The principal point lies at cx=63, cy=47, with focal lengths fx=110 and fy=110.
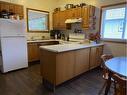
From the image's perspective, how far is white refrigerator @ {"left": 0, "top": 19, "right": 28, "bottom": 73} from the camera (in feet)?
10.3

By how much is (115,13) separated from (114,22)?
287mm

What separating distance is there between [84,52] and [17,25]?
2.18 m

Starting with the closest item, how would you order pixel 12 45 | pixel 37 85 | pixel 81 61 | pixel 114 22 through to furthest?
pixel 37 85 < pixel 81 61 < pixel 12 45 < pixel 114 22

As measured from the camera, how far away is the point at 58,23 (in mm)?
4918

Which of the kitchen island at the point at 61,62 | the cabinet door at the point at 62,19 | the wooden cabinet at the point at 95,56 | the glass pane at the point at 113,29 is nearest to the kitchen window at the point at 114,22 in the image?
the glass pane at the point at 113,29

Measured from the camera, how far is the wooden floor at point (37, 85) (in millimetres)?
2396

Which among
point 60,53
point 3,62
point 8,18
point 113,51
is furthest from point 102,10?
point 3,62

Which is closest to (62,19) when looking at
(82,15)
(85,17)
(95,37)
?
(82,15)

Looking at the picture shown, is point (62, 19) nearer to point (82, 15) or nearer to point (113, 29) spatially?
point (82, 15)

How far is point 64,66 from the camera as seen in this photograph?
2490 mm

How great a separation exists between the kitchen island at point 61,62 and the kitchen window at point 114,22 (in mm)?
1065

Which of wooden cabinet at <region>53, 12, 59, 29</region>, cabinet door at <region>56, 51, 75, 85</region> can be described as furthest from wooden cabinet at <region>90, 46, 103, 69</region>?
wooden cabinet at <region>53, 12, 59, 29</region>

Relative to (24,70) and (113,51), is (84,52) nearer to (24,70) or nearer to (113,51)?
(113,51)

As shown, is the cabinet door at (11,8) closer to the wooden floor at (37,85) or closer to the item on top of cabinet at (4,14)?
the item on top of cabinet at (4,14)
